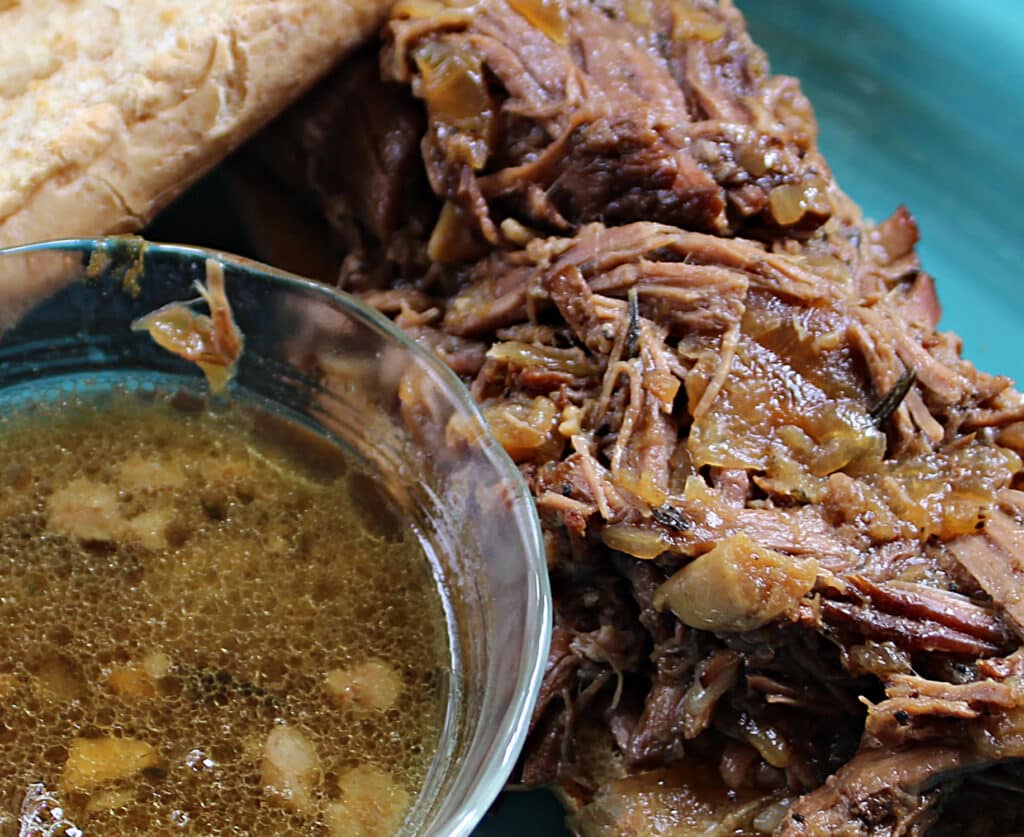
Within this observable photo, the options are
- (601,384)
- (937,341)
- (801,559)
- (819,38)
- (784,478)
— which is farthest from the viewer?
(819,38)

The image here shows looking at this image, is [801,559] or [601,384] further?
[601,384]

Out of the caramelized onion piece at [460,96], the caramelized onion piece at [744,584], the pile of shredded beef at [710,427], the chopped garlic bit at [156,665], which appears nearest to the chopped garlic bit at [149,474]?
the chopped garlic bit at [156,665]

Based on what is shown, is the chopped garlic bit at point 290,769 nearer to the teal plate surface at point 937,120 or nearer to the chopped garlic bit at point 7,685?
the chopped garlic bit at point 7,685

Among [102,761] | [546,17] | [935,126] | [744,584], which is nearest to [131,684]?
[102,761]

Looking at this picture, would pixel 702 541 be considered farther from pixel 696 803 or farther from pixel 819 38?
pixel 819 38

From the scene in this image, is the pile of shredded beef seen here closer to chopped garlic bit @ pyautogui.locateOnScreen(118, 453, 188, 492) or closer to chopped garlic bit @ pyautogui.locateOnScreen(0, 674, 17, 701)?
chopped garlic bit @ pyautogui.locateOnScreen(118, 453, 188, 492)

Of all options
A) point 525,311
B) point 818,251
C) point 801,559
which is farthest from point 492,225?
point 801,559
